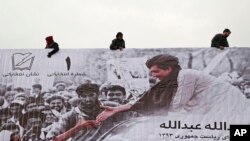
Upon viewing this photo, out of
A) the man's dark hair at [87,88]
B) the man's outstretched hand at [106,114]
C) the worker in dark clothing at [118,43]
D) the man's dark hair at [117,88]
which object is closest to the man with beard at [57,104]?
the man's dark hair at [87,88]

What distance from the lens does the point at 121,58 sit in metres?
16.6

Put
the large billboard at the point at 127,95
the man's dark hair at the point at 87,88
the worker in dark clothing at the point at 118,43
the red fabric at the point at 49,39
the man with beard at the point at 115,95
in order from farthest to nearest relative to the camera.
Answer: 1. the red fabric at the point at 49,39
2. the worker in dark clothing at the point at 118,43
3. the man's dark hair at the point at 87,88
4. the man with beard at the point at 115,95
5. the large billboard at the point at 127,95

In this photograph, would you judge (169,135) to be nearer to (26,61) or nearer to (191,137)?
(191,137)

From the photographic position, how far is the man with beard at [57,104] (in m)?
16.4

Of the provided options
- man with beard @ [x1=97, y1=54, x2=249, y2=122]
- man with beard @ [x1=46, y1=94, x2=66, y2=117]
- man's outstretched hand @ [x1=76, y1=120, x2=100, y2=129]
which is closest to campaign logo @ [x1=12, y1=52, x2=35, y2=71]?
man with beard @ [x1=46, y1=94, x2=66, y2=117]

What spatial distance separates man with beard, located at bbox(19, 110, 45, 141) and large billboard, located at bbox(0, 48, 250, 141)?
0.02 m

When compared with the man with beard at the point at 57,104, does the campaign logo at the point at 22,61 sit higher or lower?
higher

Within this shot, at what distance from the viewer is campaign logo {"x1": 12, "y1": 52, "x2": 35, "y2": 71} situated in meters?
16.8

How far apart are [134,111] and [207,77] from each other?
6.12 ft

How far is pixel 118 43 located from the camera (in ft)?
55.0

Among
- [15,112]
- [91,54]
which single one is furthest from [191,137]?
[15,112]

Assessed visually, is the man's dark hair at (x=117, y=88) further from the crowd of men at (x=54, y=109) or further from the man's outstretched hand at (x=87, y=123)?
the man's outstretched hand at (x=87, y=123)

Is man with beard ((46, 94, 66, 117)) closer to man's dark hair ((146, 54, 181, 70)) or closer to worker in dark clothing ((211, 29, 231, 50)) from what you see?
man's dark hair ((146, 54, 181, 70))

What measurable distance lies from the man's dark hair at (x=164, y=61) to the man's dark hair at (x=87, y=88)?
1.34 metres
